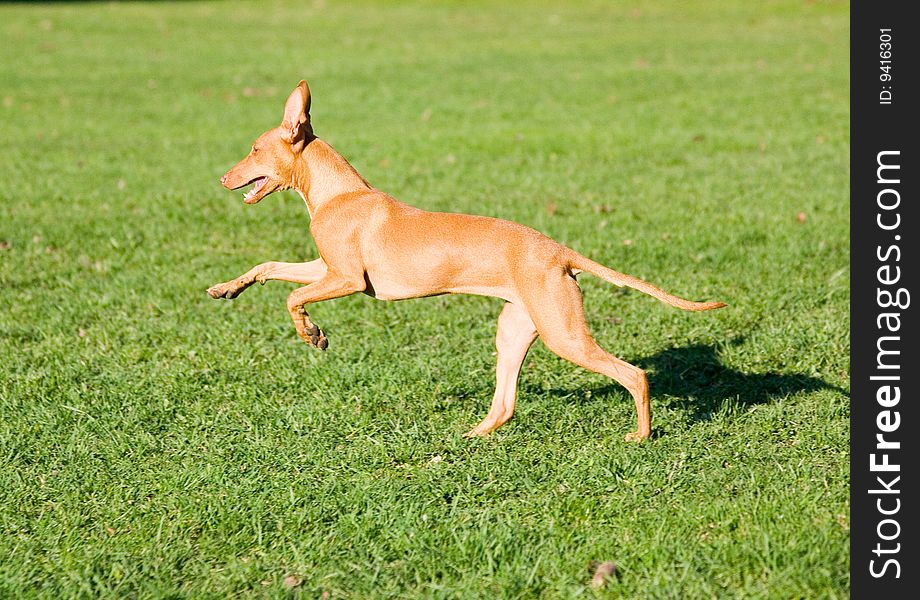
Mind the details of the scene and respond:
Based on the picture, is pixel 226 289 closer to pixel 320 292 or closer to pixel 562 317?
pixel 320 292

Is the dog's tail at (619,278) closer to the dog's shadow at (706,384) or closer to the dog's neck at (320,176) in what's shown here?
the dog's shadow at (706,384)

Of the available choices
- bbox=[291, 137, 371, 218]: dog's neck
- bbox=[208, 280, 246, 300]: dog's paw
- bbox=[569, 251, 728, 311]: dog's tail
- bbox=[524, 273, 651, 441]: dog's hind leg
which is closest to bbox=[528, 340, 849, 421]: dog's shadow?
bbox=[569, 251, 728, 311]: dog's tail

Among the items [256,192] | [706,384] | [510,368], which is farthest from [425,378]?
[706,384]

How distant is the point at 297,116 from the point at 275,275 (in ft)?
2.86

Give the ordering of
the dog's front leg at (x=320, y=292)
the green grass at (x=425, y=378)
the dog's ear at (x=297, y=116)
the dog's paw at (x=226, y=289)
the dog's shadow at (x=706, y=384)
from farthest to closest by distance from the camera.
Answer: the dog's shadow at (x=706, y=384) < the dog's paw at (x=226, y=289) < the dog's ear at (x=297, y=116) < the dog's front leg at (x=320, y=292) < the green grass at (x=425, y=378)

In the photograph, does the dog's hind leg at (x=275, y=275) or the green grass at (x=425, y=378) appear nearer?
the green grass at (x=425, y=378)

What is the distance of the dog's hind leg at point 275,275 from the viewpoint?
229 inches

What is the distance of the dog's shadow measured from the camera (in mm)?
6107

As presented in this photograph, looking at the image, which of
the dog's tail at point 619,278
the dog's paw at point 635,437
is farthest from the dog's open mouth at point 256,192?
the dog's paw at point 635,437

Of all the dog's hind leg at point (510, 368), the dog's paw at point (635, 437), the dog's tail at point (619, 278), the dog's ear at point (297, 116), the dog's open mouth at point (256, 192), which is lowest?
the dog's paw at point (635, 437)

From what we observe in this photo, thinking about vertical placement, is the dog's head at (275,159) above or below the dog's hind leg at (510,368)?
above
